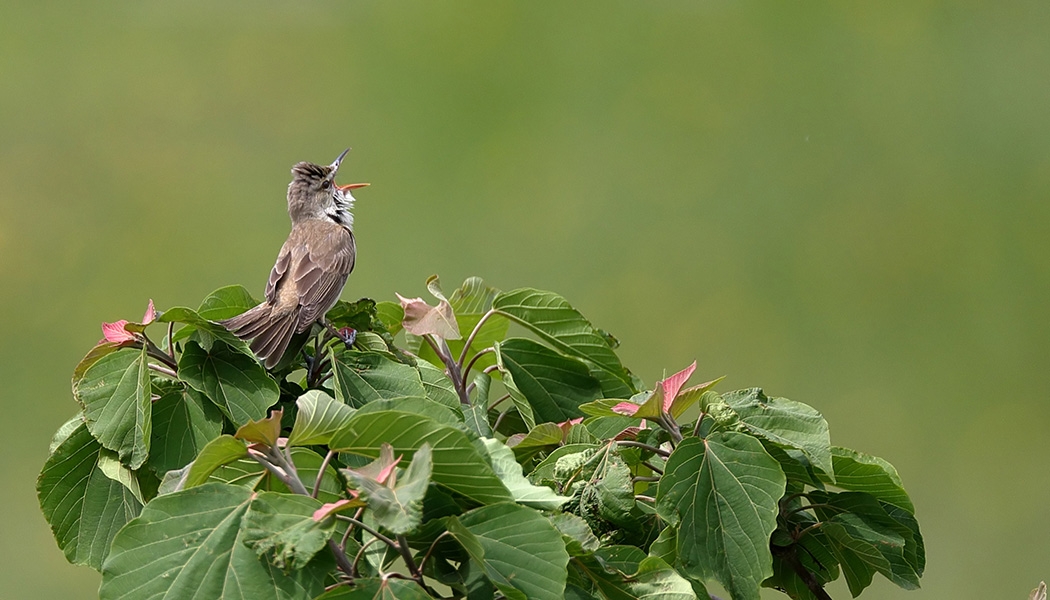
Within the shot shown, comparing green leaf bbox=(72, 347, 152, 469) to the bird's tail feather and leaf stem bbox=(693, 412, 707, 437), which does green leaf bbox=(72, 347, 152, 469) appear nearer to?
the bird's tail feather

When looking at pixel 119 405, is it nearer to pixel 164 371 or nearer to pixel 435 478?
pixel 164 371

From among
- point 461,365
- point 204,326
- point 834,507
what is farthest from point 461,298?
point 834,507

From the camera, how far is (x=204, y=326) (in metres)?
0.72

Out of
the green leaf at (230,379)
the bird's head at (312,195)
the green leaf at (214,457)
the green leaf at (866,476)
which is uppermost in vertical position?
the bird's head at (312,195)

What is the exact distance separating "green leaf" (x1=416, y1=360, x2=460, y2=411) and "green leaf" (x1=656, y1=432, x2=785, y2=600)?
215 millimetres

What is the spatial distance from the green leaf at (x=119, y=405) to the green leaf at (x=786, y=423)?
1.58ft

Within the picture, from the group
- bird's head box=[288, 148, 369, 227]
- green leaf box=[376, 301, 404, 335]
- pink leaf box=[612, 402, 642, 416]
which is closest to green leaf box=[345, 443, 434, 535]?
pink leaf box=[612, 402, 642, 416]

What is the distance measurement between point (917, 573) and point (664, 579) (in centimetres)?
30

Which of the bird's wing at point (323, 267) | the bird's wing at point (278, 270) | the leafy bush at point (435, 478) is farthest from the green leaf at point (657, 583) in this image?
the bird's wing at point (278, 270)

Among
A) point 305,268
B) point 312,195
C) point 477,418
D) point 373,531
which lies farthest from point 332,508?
point 312,195

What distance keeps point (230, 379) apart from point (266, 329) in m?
0.15

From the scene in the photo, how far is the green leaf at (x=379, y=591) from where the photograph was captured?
18.9 inches

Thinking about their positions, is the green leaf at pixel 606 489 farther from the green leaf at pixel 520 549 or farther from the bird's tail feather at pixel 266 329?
the bird's tail feather at pixel 266 329

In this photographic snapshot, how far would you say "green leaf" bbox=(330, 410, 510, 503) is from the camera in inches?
20.0
